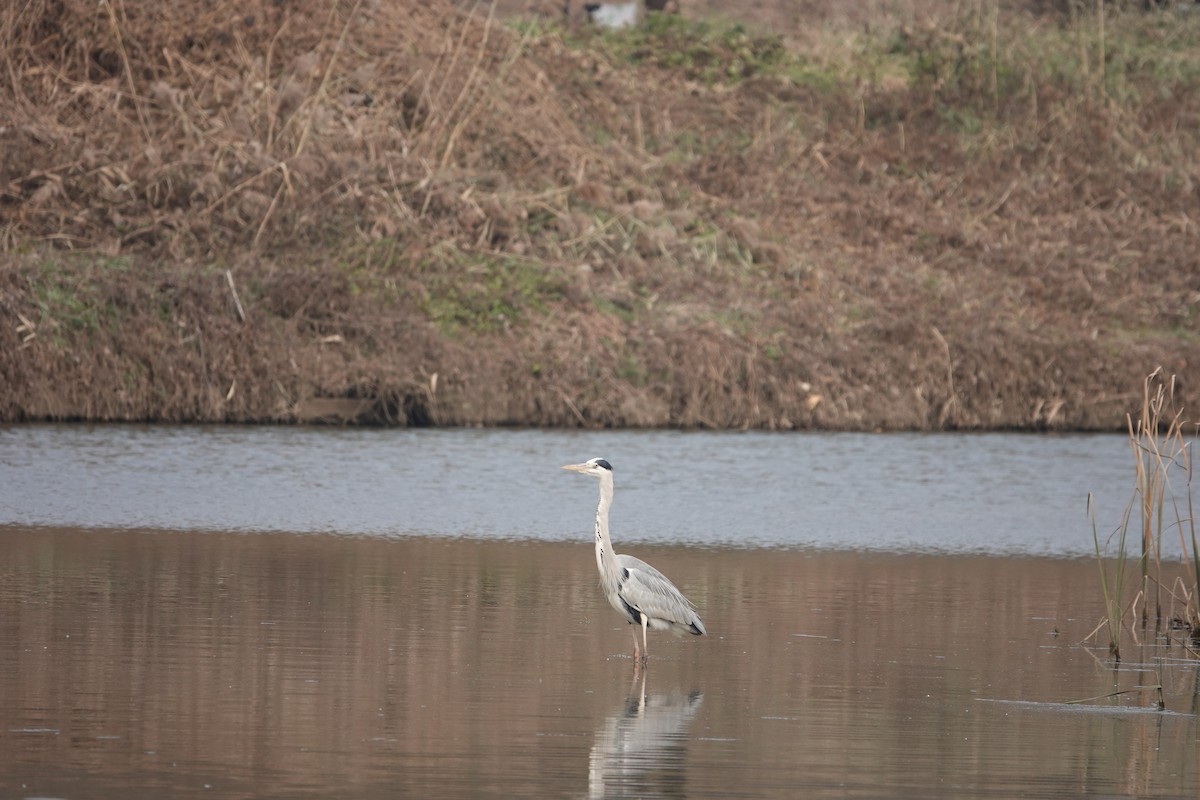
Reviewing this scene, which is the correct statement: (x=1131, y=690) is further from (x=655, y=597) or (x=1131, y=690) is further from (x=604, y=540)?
(x=604, y=540)

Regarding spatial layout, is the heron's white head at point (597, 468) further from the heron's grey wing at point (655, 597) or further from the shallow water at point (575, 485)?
the shallow water at point (575, 485)

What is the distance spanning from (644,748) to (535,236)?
20.8m

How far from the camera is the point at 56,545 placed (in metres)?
14.2

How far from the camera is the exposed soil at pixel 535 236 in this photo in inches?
956

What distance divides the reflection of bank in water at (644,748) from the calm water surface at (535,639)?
0.03m

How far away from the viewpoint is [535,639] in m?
10.7

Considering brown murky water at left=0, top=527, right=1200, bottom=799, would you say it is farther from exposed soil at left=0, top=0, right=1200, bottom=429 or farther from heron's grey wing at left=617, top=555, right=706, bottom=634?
exposed soil at left=0, top=0, right=1200, bottom=429

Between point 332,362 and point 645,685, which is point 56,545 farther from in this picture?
point 332,362

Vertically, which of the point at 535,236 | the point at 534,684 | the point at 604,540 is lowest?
the point at 534,684

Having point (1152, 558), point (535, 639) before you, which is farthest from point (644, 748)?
point (1152, 558)

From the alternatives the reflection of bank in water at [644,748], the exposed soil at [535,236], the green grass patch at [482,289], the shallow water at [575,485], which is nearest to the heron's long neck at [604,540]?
the reflection of bank in water at [644,748]

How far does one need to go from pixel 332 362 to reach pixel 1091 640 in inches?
573

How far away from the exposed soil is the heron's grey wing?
45.7 ft

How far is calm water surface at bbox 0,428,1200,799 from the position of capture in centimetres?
756
